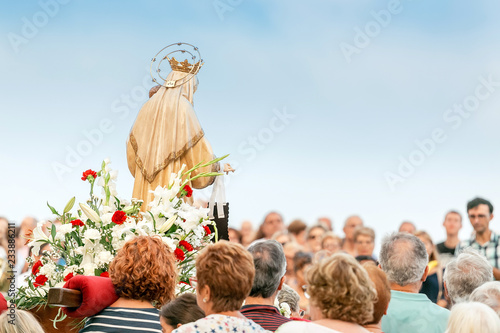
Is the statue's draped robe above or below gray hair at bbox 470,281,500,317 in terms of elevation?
above

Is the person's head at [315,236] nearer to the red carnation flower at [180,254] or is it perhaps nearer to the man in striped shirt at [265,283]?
the red carnation flower at [180,254]

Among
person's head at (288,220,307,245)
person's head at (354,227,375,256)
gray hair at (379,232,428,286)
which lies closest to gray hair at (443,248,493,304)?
gray hair at (379,232,428,286)

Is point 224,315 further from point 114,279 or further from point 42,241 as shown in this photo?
point 42,241

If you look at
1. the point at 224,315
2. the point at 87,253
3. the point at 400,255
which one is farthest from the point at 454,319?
the point at 87,253

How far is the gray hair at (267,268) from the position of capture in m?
3.08

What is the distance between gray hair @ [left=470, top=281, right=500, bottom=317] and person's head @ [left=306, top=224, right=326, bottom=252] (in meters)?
3.65

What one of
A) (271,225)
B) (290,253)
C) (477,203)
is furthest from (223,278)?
(271,225)

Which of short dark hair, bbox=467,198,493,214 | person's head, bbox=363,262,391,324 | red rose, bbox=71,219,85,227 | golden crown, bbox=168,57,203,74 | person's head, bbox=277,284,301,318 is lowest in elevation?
person's head, bbox=277,284,301,318

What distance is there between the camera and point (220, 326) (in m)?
2.29

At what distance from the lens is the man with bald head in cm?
723

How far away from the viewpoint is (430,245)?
21.5ft

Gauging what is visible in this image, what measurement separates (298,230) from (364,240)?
116cm

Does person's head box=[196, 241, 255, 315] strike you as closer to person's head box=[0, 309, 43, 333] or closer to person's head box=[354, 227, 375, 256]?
person's head box=[0, 309, 43, 333]

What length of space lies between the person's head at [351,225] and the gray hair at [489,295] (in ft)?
12.7
